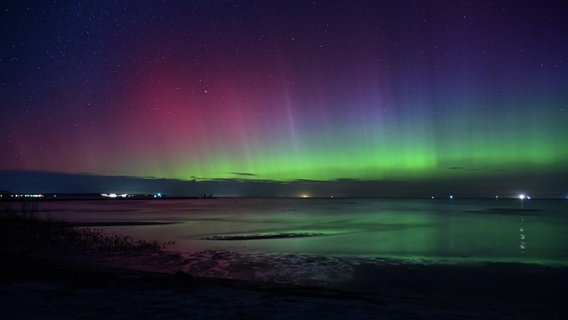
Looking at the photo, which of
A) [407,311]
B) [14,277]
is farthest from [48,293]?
[407,311]

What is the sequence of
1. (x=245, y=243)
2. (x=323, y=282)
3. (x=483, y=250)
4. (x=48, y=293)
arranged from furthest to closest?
(x=245, y=243) → (x=483, y=250) → (x=323, y=282) → (x=48, y=293)

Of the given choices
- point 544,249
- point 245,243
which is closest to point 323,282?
point 245,243

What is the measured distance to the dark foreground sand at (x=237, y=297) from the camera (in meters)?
9.75

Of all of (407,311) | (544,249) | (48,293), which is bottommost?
(544,249)

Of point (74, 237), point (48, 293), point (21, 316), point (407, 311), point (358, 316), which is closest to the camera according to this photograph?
point (21, 316)

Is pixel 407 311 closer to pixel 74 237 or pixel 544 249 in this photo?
pixel 74 237

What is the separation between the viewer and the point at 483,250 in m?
31.4

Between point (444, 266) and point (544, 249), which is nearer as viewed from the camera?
point (444, 266)

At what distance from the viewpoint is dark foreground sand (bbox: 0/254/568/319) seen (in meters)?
9.75

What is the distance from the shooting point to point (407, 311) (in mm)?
10367

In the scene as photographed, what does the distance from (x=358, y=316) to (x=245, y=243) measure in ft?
81.3

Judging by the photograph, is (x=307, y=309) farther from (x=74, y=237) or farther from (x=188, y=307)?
(x=74, y=237)

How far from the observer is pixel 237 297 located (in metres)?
11.4

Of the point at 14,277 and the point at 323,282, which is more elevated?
the point at 14,277
